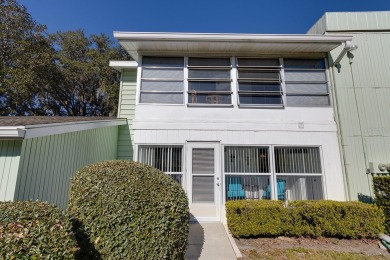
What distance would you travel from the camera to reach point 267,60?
7137 mm

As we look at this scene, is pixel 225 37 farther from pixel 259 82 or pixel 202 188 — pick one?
pixel 202 188

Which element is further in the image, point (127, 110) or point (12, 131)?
point (127, 110)

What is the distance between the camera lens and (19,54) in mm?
13016

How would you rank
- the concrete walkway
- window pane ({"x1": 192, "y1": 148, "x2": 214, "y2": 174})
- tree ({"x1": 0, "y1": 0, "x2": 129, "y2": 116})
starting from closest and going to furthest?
the concrete walkway < window pane ({"x1": 192, "y1": 148, "x2": 214, "y2": 174}) < tree ({"x1": 0, "y1": 0, "x2": 129, "y2": 116})

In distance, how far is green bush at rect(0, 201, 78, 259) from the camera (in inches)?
80.9

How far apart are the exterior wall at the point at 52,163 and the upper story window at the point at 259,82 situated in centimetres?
463

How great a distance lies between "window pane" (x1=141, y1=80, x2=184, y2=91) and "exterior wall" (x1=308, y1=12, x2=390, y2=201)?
16.3 feet

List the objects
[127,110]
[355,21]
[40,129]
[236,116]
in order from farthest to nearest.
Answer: [127,110]
[355,21]
[236,116]
[40,129]

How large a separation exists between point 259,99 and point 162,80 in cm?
316

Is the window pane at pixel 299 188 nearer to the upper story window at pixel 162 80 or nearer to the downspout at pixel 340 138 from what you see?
the downspout at pixel 340 138

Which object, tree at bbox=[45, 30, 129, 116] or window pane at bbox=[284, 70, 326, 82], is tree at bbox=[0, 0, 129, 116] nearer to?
tree at bbox=[45, 30, 129, 116]

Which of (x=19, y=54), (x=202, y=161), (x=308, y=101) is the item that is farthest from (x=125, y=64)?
(x=19, y=54)

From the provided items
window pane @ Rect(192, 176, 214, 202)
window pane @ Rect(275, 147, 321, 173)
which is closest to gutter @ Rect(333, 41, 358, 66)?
window pane @ Rect(275, 147, 321, 173)

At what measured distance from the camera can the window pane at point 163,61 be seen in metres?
7.01
